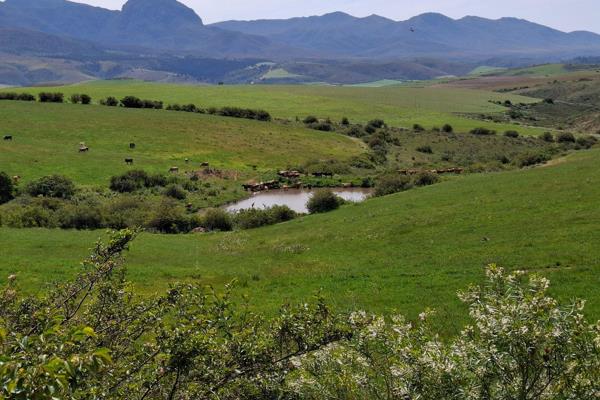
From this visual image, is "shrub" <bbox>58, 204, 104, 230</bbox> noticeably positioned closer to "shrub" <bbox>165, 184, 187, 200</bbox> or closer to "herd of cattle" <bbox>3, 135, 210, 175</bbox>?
"shrub" <bbox>165, 184, 187, 200</bbox>

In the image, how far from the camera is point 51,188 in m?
52.6

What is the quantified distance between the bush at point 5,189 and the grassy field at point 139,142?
4.33 meters

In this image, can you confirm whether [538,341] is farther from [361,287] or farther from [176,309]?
[361,287]

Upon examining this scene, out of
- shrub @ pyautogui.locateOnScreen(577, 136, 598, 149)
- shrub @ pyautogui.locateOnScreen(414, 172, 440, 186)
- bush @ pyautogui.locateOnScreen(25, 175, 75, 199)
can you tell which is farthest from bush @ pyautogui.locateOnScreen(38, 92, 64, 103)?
shrub @ pyautogui.locateOnScreen(577, 136, 598, 149)

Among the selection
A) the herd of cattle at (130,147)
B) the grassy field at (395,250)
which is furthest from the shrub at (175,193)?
the grassy field at (395,250)

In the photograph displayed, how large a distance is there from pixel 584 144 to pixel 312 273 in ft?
232

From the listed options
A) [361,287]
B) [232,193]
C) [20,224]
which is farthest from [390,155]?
[361,287]

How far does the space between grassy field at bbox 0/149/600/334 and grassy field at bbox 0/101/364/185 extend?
2888 cm

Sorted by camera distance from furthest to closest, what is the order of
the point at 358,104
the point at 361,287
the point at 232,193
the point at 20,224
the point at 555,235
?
the point at 358,104
the point at 232,193
the point at 20,224
the point at 555,235
the point at 361,287

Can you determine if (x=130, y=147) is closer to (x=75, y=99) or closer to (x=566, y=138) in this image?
(x=75, y=99)

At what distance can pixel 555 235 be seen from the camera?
25422mm

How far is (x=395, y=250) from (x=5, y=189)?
4041cm

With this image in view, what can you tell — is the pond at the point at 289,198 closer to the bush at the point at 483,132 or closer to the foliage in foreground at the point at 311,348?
the foliage in foreground at the point at 311,348

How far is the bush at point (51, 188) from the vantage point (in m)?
51.5
